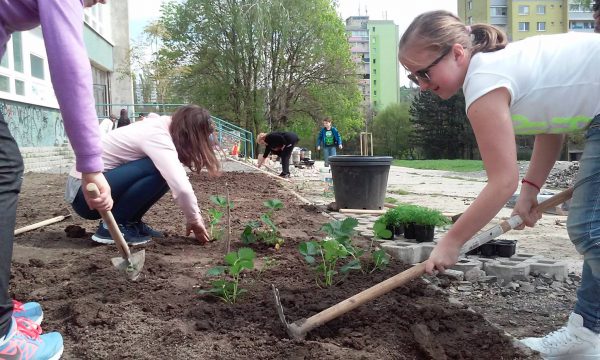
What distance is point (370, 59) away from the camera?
97250 millimetres

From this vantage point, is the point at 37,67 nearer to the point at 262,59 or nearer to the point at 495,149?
the point at 495,149

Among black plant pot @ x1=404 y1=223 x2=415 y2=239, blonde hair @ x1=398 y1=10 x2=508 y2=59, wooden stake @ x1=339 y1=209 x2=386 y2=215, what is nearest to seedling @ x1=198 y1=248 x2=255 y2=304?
blonde hair @ x1=398 y1=10 x2=508 y2=59

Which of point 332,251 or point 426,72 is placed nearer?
point 426,72

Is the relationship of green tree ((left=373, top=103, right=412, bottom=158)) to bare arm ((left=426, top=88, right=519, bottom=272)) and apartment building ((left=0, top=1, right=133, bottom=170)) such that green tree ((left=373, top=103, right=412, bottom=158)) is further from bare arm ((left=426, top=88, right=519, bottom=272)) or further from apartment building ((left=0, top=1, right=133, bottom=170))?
bare arm ((left=426, top=88, right=519, bottom=272))

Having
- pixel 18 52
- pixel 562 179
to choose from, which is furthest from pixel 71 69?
pixel 562 179

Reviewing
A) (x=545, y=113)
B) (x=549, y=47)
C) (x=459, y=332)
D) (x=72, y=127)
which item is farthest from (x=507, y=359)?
(x=72, y=127)

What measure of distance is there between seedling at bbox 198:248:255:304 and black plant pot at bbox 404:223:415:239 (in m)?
2.03

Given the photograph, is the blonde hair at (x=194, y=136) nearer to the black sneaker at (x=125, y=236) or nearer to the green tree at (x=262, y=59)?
the black sneaker at (x=125, y=236)

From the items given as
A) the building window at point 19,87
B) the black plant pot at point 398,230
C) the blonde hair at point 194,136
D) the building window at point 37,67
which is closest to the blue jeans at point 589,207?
the black plant pot at point 398,230

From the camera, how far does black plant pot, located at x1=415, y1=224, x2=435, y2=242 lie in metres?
4.16

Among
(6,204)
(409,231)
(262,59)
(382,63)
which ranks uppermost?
(382,63)

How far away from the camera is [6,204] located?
4.95ft

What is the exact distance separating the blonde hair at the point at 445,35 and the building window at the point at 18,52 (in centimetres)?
1310

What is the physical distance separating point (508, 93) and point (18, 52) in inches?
539
